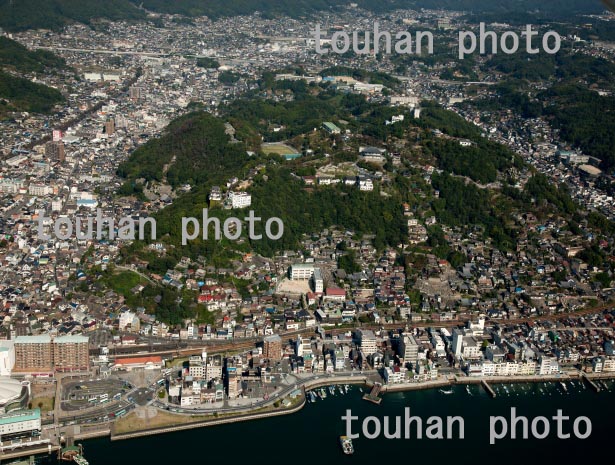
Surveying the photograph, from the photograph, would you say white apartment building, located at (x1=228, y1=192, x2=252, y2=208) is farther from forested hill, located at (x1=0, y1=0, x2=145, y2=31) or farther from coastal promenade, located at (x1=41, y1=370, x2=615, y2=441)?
forested hill, located at (x1=0, y1=0, x2=145, y2=31)

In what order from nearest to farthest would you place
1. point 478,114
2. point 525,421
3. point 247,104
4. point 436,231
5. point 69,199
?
point 525,421
point 436,231
point 69,199
point 247,104
point 478,114

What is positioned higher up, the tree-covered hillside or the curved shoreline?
the tree-covered hillside

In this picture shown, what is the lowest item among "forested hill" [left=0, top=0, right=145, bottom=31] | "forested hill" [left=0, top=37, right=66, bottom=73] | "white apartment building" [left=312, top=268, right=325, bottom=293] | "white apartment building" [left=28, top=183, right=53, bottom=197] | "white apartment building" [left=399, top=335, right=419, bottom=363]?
"white apartment building" [left=399, top=335, right=419, bottom=363]

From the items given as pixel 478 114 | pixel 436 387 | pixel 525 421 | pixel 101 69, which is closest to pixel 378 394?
pixel 436 387

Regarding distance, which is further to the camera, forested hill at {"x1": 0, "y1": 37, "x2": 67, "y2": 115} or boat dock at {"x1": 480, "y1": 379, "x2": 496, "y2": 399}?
forested hill at {"x1": 0, "y1": 37, "x2": 67, "y2": 115}

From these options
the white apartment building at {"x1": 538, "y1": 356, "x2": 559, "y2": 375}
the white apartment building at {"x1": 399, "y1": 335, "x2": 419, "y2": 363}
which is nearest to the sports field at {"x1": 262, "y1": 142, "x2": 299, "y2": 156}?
the white apartment building at {"x1": 399, "y1": 335, "x2": 419, "y2": 363}

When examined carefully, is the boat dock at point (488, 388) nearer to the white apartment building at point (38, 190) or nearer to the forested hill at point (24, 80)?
the white apartment building at point (38, 190)

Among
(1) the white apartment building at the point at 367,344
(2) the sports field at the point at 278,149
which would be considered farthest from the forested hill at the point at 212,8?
(1) the white apartment building at the point at 367,344

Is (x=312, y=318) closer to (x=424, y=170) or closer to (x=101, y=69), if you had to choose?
(x=424, y=170)
